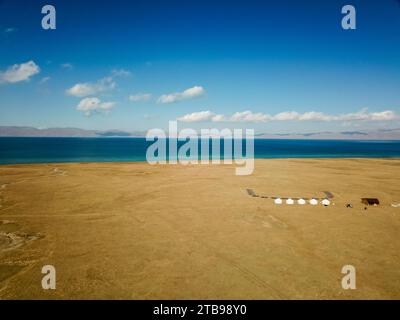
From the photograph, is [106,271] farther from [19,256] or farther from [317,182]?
[317,182]

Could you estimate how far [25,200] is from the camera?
76.0 ft

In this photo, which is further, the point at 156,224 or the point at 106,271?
the point at 156,224

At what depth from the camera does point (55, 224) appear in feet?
57.0

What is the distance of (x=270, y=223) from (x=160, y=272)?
889 cm

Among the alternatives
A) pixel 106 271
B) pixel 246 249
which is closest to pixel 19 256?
pixel 106 271

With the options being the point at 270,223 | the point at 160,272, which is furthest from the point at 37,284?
the point at 270,223

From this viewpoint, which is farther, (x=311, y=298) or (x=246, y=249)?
(x=246, y=249)

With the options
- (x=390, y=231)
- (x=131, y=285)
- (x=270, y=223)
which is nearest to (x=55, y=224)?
(x=131, y=285)

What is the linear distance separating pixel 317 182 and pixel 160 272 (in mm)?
26664

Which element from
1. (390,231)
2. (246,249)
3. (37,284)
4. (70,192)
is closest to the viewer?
(37,284)
